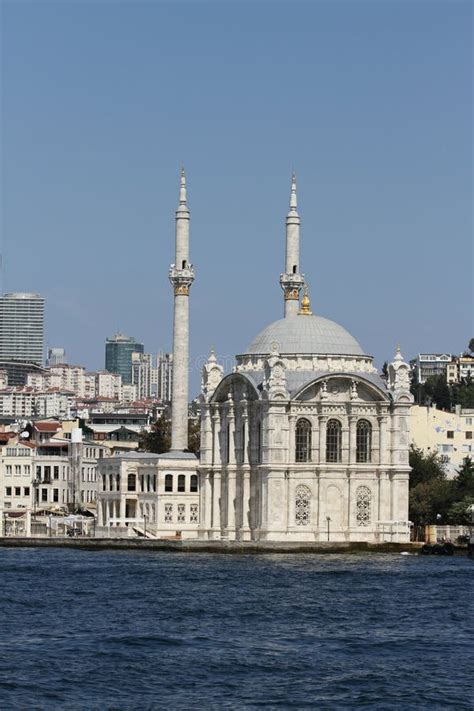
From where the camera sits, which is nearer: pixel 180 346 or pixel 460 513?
pixel 460 513

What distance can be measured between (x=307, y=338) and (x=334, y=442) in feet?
18.2

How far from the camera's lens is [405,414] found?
10450cm

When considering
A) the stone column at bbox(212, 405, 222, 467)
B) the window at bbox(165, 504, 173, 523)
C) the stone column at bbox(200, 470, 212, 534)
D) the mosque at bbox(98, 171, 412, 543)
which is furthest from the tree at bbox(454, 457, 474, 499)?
the window at bbox(165, 504, 173, 523)

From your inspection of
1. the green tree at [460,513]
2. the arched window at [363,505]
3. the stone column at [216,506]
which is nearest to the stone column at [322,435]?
the arched window at [363,505]

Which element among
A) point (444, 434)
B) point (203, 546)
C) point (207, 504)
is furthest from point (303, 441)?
point (444, 434)

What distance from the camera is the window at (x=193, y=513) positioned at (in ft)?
373

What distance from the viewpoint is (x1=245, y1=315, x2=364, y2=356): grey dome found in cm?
10562

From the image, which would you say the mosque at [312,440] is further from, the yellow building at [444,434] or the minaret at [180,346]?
the yellow building at [444,434]

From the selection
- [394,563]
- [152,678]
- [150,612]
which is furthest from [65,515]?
[152,678]

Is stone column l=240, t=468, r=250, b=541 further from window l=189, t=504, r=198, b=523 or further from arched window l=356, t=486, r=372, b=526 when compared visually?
window l=189, t=504, r=198, b=523

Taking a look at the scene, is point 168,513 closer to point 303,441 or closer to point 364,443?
point 303,441

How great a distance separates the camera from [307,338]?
348 feet

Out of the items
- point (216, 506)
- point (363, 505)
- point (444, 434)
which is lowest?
point (363, 505)

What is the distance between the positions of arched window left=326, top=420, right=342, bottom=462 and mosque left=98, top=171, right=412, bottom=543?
5 cm
